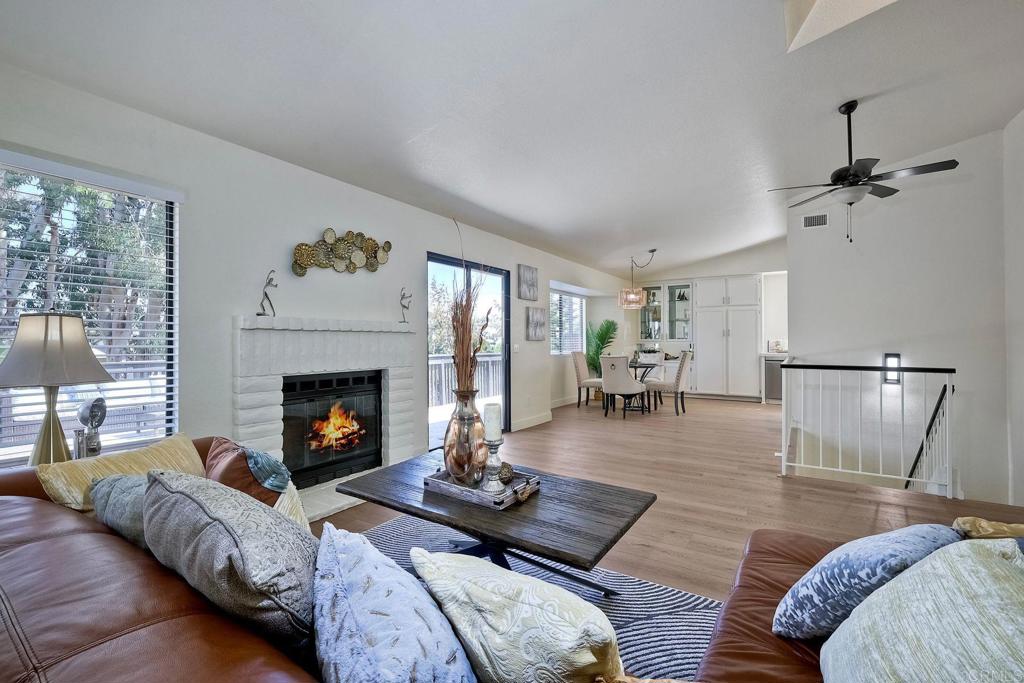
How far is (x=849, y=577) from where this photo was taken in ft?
3.33

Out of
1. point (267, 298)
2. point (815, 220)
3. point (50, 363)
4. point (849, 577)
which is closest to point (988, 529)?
point (849, 577)

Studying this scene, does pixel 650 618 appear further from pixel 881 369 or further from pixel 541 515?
pixel 881 369

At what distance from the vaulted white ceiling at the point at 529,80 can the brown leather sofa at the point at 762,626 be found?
2298 mm

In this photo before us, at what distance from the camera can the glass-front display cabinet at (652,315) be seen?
9.23m

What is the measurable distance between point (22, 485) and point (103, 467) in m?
0.20

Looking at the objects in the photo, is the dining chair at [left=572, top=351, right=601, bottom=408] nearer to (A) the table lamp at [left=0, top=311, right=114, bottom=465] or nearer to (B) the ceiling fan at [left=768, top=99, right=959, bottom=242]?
(B) the ceiling fan at [left=768, top=99, right=959, bottom=242]

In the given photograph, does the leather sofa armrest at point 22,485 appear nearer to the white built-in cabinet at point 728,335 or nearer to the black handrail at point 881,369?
the black handrail at point 881,369

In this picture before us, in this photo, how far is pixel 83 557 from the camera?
2.67 ft

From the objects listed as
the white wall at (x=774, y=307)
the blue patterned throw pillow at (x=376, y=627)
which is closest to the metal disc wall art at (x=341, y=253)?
the blue patterned throw pillow at (x=376, y=627)

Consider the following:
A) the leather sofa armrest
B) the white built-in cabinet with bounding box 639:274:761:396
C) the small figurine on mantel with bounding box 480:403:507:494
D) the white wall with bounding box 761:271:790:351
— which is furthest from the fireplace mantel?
the white wall with bounding box 761:271:790:351

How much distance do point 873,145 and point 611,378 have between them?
3.87m

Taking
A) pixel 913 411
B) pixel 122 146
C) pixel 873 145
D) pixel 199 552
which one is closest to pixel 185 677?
pixel 199 552

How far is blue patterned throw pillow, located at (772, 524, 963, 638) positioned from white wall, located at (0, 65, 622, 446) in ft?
9.60

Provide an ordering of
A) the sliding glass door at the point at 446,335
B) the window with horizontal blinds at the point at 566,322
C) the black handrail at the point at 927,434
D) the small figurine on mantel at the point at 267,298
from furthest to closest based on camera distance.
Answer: the window with horizontal blinds at the point at 566,322 → the sliding glass door at the point at 446,335 → the black handrail at the point at 927,434 → the small figurine on mantel at the point at 267,298
